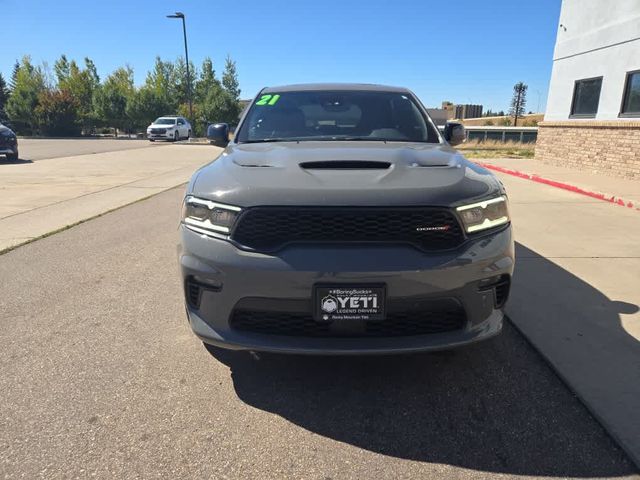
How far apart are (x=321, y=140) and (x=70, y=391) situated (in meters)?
2.24

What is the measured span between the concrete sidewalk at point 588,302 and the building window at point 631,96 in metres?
4.46

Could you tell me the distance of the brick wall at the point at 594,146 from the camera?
1040cm

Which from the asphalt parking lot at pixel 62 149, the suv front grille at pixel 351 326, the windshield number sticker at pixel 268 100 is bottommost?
the asphalt parking lot at pixel 62 149

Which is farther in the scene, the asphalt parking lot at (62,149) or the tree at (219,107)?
the tree at (219,107)

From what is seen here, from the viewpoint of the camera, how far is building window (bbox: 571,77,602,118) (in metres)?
12.1

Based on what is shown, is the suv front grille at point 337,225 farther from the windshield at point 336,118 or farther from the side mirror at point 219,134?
the side mirror at point 219,134

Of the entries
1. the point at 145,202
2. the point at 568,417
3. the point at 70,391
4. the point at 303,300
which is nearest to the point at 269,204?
the point at 303,300

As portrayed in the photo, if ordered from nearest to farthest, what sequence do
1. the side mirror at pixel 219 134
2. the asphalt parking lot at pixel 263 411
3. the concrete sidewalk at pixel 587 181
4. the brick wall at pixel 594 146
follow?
the asphalt parking lot at pixel 263 411 < the side mirror at pixel 219 134 < the concrete sidewalk at pixel 587 181 < the brick wall at pixel 594 146

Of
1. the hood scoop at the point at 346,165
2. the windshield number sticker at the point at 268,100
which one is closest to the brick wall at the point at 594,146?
the windshield number sticker at the point at 268,100

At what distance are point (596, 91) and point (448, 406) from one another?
1256 cm

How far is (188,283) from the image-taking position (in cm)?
242

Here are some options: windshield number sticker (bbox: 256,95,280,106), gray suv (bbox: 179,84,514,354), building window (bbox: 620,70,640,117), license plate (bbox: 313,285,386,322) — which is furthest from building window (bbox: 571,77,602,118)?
license plate (bbox: 313,285,386,322)

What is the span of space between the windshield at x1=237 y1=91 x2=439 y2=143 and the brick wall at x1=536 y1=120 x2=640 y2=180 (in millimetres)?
8799

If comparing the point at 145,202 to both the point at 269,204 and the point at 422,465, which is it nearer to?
the point at 269,204
